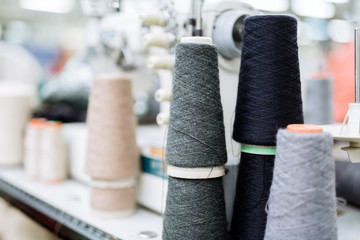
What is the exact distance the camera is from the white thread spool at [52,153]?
1.28 m

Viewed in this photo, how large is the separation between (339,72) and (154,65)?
1.03 m

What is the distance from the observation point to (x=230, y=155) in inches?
33.3

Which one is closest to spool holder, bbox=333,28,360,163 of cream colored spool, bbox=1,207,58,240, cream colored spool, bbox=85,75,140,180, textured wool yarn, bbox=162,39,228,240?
textured wool yarn, bbox=162,39,228,240

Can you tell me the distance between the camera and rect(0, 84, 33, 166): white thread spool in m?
1.51

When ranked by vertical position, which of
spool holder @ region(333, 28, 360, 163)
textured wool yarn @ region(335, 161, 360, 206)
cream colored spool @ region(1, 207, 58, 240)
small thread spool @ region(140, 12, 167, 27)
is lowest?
cream colored spool @ region(1, 207, 58, 240)

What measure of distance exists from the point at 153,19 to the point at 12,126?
0.90m

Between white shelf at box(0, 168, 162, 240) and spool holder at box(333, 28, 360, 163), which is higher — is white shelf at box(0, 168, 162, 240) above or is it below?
below

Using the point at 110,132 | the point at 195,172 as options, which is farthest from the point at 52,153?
the point at 195,172

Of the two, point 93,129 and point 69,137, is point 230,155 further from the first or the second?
point 69,137

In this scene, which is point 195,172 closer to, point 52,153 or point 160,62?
point 160,62

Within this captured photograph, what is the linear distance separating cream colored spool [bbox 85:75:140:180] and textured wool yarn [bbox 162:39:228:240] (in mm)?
325

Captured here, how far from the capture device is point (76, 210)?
104 cm

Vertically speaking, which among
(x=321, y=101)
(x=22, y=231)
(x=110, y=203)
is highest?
(x=321, y=101)

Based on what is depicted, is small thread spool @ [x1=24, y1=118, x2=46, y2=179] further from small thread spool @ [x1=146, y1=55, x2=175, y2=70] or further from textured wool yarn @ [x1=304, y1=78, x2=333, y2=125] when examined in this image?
textured wool yarn @ [x1=304, y1=78, x2=333, y2=125]
